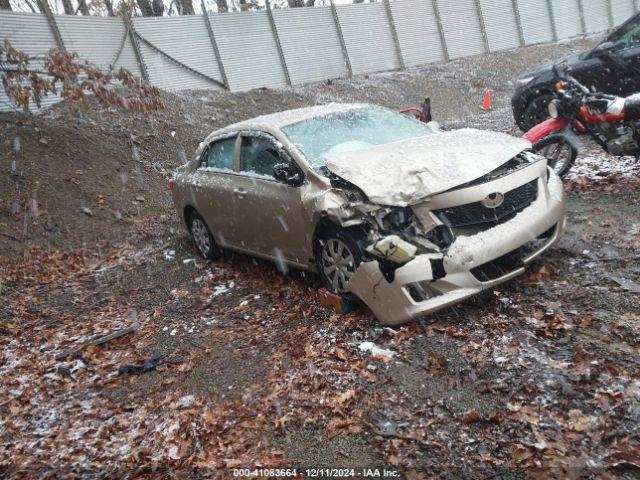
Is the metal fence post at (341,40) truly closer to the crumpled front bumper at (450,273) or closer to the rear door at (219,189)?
the rear door at (219,189)

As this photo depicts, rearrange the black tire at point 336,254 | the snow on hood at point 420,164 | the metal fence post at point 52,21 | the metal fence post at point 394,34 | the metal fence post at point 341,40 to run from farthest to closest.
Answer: the metal fence post at point 394,34
the metal fence post at point 341,40
the metal fence post at point 52,21
the black tire at point 336,254
the snow on hood at point 420,164

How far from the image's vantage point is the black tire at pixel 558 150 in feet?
21.5

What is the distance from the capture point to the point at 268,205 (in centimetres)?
524

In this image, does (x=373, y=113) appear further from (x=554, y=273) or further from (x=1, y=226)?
(x=1, y=226)

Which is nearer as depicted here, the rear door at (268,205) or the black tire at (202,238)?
the rear door at (268,205)

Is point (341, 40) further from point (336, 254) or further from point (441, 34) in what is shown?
point (336, 254)

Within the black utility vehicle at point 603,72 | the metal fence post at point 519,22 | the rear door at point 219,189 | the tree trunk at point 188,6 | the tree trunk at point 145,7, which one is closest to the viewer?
the rear door at point 219,189

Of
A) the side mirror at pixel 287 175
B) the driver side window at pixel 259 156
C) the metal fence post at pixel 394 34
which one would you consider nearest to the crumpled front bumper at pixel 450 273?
the side mirror at pixel 287 175

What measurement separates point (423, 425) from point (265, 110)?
12621mm

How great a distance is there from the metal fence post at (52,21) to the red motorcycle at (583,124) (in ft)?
36.4

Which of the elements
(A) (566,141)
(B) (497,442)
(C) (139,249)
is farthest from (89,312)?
(A) (566,141)

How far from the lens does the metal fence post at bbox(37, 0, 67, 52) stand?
12.6 meters

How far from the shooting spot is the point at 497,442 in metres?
2.94

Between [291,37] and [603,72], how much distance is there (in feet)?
37.9
